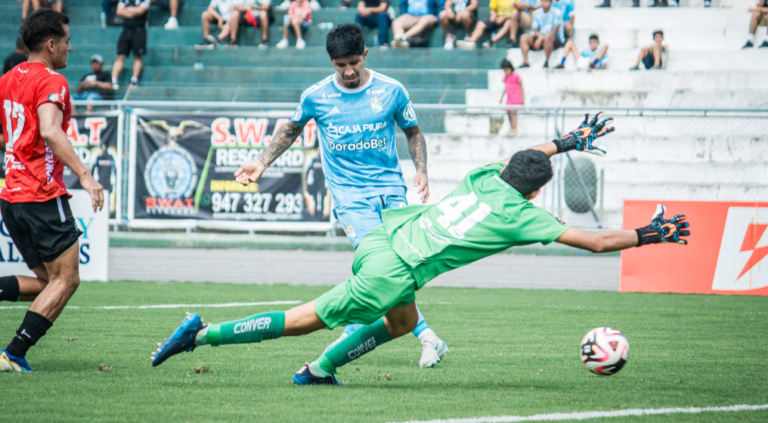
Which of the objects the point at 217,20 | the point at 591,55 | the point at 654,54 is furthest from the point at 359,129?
the point at 217,20

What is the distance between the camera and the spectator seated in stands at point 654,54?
18909mm

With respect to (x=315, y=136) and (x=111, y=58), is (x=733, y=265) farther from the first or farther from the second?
(x=111, y=58)

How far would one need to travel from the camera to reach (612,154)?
16.4 m

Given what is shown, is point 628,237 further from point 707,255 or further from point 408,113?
point 707,255

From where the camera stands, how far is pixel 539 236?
426cm

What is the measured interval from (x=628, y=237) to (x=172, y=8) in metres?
20.1

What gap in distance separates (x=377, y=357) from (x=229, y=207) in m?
9.13

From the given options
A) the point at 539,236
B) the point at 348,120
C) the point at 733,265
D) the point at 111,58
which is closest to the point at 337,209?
the point at 348,120

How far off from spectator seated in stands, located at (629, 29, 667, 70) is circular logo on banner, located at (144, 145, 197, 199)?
10.7m

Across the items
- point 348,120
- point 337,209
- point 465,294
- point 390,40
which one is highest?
point 390,40

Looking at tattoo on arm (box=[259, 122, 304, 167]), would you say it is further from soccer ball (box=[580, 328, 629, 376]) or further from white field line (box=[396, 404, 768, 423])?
white field line (box=[396, 404, 768, 423])

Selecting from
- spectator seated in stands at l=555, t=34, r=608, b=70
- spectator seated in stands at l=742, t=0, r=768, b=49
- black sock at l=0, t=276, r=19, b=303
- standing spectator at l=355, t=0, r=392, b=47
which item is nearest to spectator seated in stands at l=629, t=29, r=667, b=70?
spectator seated in stands at l=555, t=34, r=608, b=70

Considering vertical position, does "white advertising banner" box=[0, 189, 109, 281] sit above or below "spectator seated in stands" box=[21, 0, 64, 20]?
below

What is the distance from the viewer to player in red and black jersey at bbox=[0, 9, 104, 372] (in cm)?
504
